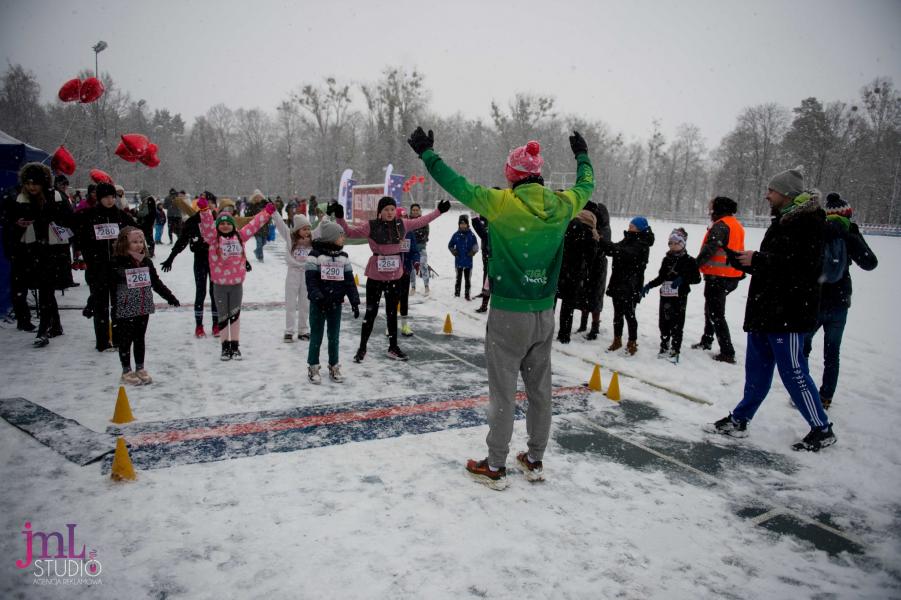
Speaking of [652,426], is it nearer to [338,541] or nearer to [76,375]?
[338,541]

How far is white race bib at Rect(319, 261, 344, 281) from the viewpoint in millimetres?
5594

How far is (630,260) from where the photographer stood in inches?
294

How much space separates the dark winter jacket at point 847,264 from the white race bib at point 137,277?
733cm

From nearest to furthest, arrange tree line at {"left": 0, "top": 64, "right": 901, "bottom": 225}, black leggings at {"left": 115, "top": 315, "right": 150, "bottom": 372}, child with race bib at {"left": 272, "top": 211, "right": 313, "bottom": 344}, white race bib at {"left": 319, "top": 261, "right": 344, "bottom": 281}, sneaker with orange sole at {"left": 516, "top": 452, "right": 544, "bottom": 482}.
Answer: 1. sneaker with orange sole at {"left": 516, "top": 452, "right": 544, "bottom": 482}
2. black leggings at {"left": 115, "top": 315, "right": 150, "bottom": 372}
3. white race bib at {"left": 319, "top": 261, "right": 344, "bottom": 281}
4. child with race bib at {"left": 272, "top": 211, "right": 313, "bottom": 344}
5. tree line at {"left": 0, "top": 64, "right": 901, "bottom": 225}

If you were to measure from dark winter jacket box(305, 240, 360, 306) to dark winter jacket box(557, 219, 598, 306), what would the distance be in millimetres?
3584

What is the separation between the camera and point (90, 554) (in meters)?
2.74

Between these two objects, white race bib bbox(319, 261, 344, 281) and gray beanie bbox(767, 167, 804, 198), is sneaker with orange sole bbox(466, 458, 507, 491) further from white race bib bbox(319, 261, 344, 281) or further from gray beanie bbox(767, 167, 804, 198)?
gray beanie bbox(767, 167, 804, 198)

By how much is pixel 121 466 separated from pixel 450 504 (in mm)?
2341

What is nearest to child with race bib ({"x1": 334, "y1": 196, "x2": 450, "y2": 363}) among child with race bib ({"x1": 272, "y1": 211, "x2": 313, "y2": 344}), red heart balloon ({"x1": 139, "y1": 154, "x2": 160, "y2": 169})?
child with race bib ({"x1": 272, "y1": 211, "x2": 313, "y2": 344})

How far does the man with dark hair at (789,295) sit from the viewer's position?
4227 mm

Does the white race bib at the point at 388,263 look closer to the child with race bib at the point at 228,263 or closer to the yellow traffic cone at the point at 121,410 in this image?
the child with race bib at the point at 228,263

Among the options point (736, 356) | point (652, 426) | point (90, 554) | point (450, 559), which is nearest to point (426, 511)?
point (450, 559)

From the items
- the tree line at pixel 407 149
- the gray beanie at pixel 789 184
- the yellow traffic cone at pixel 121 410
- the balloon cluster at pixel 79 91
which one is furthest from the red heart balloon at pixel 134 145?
the tree line at pixel 407 149

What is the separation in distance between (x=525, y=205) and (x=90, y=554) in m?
3.37
